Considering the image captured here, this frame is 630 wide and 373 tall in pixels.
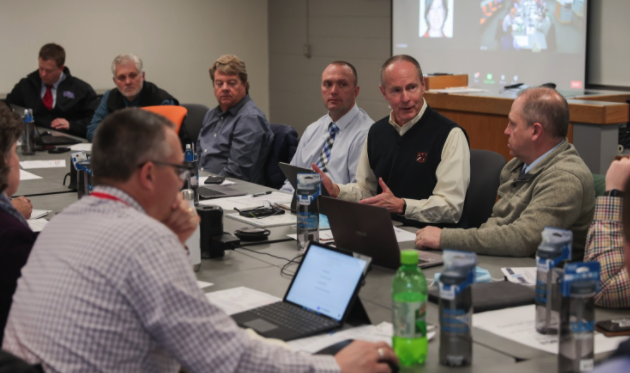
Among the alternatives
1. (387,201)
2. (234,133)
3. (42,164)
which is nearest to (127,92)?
(42,164)

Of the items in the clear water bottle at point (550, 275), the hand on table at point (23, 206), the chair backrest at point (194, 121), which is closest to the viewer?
the clear water bottle at point (550, 275)

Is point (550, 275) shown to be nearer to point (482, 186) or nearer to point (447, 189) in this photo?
point (447, 189)

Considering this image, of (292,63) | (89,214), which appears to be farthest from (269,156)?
(292,63)

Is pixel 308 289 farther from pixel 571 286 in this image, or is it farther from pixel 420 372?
pixel 571 286

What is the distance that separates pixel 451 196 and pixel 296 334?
4.80 ft

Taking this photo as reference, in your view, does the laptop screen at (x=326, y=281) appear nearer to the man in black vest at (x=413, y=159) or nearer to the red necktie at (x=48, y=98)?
the man in black vest at (x=413, y=159)

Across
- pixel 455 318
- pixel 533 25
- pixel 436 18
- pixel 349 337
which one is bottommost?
pixel 349 337

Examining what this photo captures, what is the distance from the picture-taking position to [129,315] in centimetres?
138

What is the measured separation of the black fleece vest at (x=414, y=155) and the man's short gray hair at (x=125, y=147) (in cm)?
183

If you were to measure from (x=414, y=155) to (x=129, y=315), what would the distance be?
2.12m

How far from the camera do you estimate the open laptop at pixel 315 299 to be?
1827 millimetres

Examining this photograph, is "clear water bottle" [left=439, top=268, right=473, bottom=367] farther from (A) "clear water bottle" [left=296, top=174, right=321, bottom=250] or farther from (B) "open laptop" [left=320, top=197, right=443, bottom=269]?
(A) "clear water bottle" [left=296, top=174, right=321, bottom=250]

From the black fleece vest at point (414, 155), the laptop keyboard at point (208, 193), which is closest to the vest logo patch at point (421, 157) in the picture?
the black fleece vest at point (414, 155)

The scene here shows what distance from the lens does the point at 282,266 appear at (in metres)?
2.43
